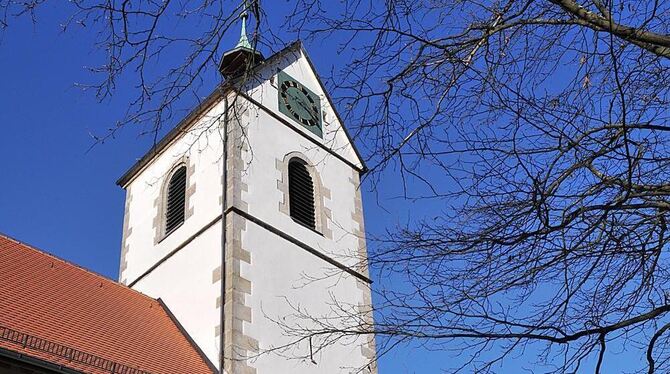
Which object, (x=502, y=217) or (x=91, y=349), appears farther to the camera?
(x=91, y=349)

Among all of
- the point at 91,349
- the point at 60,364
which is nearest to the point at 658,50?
the point at 60,364

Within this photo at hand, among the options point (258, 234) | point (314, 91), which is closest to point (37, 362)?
point (258, 234)

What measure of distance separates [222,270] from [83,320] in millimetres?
1908

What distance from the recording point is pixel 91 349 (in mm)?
8148

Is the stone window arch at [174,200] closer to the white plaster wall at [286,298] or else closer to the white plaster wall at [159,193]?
the white plaster wall at [159,193]

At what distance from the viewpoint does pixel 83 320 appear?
888 centimetres

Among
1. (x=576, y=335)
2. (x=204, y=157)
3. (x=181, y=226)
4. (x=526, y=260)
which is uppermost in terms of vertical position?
(x=204, y=157)

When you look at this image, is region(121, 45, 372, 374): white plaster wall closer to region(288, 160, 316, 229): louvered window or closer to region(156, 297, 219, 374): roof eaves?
region(156, 297, 219, 374): roof eaves

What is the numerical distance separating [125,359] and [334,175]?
223 inches

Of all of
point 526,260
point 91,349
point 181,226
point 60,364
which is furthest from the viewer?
point 181,226

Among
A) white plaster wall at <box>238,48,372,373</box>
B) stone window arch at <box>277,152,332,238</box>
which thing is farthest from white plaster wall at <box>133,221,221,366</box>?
stone window arch at <box>277,152,332,238</box>

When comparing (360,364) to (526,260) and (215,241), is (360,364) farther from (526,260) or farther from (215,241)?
(526,260)

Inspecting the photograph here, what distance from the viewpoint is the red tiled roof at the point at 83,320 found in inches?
308

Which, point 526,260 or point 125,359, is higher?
point 125,359
